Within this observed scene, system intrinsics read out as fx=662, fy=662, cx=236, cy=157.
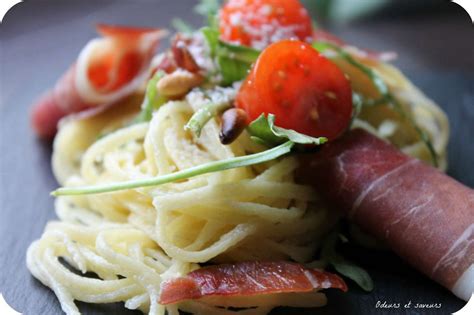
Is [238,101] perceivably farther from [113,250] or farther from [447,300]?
[447,300]

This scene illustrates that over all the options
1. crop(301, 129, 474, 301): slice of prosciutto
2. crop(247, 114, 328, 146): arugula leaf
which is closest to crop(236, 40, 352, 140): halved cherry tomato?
crop(247, 114, 328, 146): arugula leaf

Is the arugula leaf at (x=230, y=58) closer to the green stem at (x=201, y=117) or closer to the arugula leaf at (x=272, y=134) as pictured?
the green stem at (x=201, y=117)

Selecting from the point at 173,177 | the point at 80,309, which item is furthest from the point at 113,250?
the point at 173,177

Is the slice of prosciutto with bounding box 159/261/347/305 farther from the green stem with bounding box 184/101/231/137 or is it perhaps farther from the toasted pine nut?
the toasted pine nut

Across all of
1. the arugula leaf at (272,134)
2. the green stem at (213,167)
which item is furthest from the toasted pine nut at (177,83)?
the green stem at (213,167)

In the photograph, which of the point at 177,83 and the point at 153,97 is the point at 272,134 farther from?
the point at 153,97

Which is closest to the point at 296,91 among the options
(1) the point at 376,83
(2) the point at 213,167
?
(2) the point at 213,167
